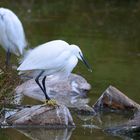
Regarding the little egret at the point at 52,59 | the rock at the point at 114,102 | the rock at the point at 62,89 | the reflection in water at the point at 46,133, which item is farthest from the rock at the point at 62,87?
the reflection in water at the point at 46,133

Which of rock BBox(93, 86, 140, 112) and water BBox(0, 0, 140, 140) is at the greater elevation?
rock BBox(93, 86, 140, 112)

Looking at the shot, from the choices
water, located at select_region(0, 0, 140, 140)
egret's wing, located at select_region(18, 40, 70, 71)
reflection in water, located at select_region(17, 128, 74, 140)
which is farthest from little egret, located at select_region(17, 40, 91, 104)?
water, located at select_region(0, 0, 140, 140)

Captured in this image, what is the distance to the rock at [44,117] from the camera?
332 inches

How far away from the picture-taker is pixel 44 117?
852cm

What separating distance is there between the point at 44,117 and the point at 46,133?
0.35m

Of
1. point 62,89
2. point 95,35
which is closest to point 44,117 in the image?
point 62,89

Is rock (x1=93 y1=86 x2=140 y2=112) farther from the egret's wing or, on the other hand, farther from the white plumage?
the egret's wing

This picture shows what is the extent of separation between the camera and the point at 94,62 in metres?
13.8

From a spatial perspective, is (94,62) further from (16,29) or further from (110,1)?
(110,1)

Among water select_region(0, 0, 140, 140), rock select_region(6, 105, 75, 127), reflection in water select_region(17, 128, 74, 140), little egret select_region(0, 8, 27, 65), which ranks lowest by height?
water select_region(0, 0, 140, 140)

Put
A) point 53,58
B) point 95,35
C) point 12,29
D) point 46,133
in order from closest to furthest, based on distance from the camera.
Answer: point 46,133 < point 53,58 < point 12,29 < point 95,35

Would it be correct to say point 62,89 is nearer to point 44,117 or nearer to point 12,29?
point 12,29

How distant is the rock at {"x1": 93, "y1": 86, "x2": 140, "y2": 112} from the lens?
9.70 meters

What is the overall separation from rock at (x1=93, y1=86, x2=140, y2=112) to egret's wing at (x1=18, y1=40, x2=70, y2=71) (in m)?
1.35
